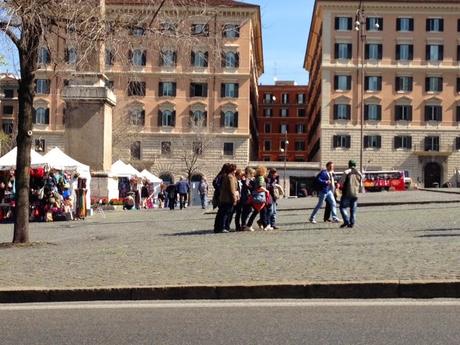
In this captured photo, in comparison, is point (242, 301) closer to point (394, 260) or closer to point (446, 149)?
point (394, 260)

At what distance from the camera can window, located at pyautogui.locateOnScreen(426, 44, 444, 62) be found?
81000 millimetres

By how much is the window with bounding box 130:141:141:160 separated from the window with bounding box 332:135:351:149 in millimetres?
20250

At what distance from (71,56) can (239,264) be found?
582 cm

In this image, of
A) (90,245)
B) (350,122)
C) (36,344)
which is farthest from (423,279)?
(350,122)

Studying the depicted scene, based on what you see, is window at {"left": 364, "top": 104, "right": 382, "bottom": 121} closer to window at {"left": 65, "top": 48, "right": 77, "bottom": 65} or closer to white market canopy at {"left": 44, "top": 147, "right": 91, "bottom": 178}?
white market canopy at {"left": 44, "top": 147, "right": 91, "bottom": 178}

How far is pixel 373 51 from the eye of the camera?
265ft

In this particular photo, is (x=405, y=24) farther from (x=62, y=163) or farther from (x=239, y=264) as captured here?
(x=239, y=264)

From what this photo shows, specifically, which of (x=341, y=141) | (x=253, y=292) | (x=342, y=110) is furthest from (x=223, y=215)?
(x=342, y=110)

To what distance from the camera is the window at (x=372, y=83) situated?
266ft

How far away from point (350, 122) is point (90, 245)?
67.1 metres

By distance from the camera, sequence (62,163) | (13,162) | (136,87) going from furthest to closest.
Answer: (13,162)
(62,163)
(136,87)

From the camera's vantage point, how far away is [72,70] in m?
15.8

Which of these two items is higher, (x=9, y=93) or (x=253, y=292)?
(x=9, y=93)

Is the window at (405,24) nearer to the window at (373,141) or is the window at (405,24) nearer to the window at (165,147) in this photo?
the window at (373,141)
